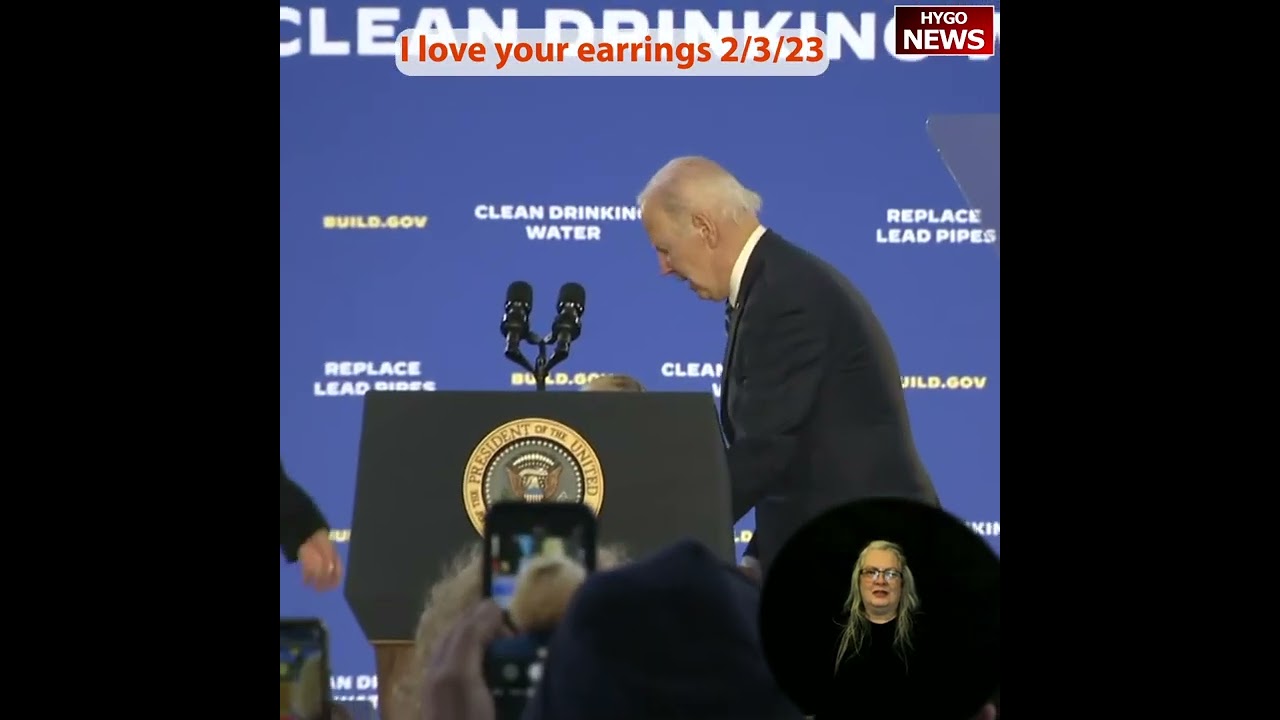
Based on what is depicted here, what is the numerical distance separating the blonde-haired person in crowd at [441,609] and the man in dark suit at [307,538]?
8.4 inches

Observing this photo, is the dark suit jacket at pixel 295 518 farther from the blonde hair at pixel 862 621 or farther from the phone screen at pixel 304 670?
the blonde hair at pixel 862 621

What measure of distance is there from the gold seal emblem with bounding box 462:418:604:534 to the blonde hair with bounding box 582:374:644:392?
121 mm

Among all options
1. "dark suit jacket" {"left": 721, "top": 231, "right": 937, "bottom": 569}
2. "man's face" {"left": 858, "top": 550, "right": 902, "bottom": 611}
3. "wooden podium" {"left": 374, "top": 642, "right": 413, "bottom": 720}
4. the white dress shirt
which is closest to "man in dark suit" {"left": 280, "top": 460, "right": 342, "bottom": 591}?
"wooden podium" {"left": 374, "top": 642, "right": 413, "bottom": 720}

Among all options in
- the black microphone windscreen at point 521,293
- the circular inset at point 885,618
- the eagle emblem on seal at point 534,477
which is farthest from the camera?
the black microphone windscreen at point 521,293

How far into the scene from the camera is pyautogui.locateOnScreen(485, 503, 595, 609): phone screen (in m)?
3.51

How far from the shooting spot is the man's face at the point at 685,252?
12.1ft

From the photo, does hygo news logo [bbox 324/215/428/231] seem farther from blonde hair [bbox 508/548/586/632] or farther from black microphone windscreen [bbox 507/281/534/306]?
blonde hair [bbox 508/548/586/632]

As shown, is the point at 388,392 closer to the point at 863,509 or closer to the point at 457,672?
the point at 457,672

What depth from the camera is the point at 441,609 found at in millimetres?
3510

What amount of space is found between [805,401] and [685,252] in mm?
395

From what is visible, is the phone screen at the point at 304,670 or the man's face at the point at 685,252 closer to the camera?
the phone screen at the point at 304,670

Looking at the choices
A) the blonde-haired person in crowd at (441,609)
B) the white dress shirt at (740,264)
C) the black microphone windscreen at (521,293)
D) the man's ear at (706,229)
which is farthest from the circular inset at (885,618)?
the black microphone windscreen at (521,293)

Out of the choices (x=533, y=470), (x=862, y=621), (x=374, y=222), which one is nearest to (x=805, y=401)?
(x=862, y=621)

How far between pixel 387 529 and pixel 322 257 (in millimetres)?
566
